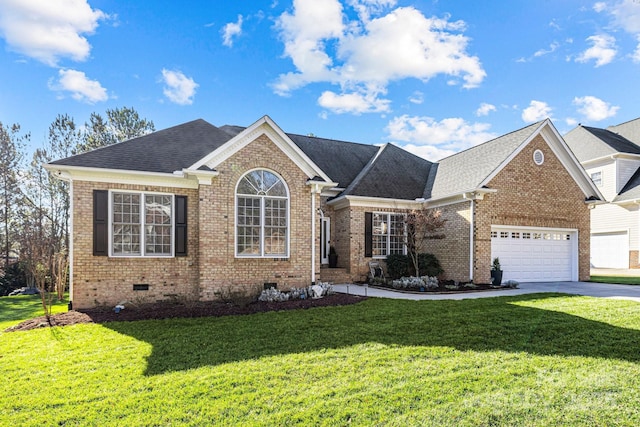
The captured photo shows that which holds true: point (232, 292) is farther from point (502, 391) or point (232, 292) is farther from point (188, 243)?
point (502, 391)

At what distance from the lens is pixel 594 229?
79.3 feet

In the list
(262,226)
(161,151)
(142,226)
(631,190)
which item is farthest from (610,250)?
(142,226)

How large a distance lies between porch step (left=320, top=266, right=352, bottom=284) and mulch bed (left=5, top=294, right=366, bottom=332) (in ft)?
12.8

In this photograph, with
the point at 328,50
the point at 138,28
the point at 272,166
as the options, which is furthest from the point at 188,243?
the point at 328,50

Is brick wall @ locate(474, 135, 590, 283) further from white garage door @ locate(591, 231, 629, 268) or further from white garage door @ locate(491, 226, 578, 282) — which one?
white garage door @ locate(591, 231, 629, 268)

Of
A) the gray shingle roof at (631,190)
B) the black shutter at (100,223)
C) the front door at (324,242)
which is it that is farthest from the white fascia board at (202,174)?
the gray shingle roof at (631,190)

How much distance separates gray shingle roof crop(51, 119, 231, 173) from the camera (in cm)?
1077

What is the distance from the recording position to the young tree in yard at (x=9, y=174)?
66.9ft

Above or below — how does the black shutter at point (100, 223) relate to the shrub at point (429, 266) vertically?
above

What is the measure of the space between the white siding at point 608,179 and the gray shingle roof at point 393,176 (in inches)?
526

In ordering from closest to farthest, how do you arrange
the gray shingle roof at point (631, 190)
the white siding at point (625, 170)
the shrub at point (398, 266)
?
the shrub at point (398, 266)
the gray shingle roof at point (631, 190)
the white siding at point (625, 170)

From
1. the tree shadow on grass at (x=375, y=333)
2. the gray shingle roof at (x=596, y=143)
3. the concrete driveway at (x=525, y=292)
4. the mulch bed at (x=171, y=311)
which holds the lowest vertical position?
the concrete driveway at (x=525, y=292)

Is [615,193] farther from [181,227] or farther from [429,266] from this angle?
[181,227]

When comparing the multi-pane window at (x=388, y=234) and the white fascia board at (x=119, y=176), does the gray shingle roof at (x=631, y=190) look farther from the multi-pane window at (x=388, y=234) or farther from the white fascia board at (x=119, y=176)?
the white fascia board at (x=119, y=176)
